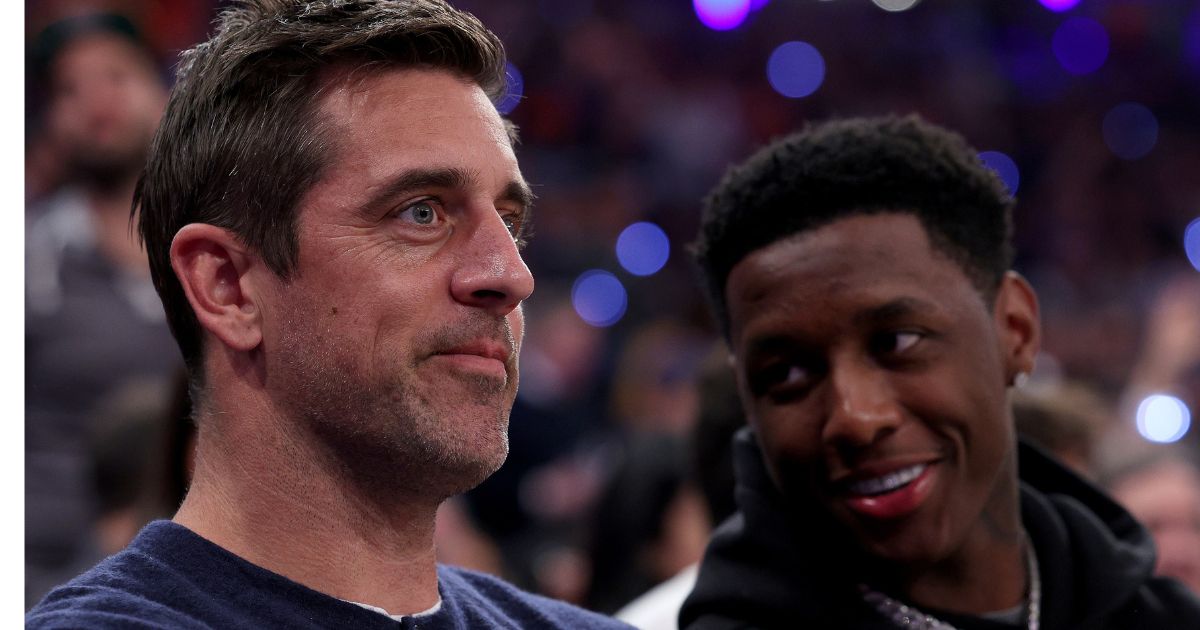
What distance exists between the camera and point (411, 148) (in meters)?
1.86

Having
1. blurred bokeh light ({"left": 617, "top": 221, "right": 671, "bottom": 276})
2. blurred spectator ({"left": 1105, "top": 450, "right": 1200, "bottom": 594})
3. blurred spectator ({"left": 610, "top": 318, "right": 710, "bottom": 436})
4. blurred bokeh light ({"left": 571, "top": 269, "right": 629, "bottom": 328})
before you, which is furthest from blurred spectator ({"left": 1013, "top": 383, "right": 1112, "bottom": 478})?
blurred bokeh light ({"left": 617, "top": 221, "right": 671, "bottom": 276})

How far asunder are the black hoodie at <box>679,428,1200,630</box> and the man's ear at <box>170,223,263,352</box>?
35.2 inches

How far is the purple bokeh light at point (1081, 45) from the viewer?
973cm

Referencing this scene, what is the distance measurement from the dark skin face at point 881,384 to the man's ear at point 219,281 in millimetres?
790

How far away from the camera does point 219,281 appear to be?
1882 mm

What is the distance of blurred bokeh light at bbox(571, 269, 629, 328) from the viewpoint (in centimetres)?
799

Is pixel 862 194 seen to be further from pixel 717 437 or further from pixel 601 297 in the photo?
pixel 601 297

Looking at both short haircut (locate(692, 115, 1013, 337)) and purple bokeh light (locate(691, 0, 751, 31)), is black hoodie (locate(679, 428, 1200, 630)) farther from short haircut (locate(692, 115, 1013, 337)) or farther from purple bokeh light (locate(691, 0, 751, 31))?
purple bokeh light (locate(691, 0, 751, 31))

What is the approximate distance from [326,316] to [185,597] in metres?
0.40

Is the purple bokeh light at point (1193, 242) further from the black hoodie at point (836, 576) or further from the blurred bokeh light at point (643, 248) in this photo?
the black hoodie at point (836, 576)

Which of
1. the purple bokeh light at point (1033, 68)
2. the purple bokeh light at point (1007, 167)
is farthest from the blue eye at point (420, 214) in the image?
the purple bokeh light at point (1033, 68)

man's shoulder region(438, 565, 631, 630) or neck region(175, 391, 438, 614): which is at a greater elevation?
neck region(175, 391, 438, 614)
